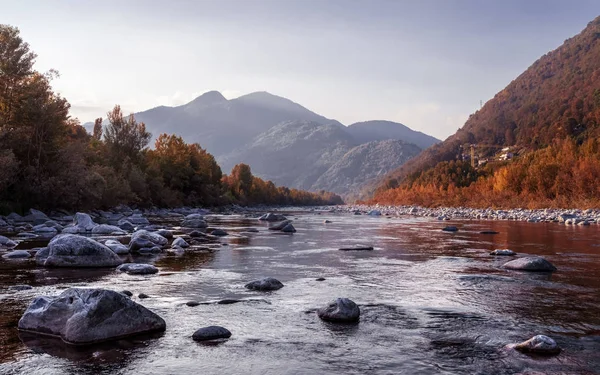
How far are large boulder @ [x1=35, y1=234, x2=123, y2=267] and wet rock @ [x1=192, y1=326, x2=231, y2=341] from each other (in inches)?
292

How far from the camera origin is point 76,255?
13.0m

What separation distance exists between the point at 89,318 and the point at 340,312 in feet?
12.8

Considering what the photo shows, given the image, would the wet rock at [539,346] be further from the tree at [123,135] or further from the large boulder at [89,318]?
the tree at [123,135]

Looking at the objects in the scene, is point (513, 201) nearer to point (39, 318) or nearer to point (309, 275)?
point (309, 275)

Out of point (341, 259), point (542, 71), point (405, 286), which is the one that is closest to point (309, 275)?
point (405, 286)

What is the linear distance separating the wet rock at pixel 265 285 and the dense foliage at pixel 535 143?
53.0 meters

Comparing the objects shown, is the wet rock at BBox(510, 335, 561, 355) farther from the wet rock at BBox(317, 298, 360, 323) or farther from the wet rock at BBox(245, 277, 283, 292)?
the wet rock at BBox(245, 277, 283, 292)

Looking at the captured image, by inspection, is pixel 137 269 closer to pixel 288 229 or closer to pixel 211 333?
pixel 211 333

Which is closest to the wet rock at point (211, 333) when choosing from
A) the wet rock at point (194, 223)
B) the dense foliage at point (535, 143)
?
the wet rock at point (194, 223)

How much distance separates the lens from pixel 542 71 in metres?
173

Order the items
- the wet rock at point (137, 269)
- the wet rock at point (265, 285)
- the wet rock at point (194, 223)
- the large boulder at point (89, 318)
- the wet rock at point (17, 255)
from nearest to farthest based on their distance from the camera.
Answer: the large boulder at point (89, 318) → the wet rock at point (265, 285) → the wet rock at point (137, 269) → the wet rock at point (17, 255) → the wet rock at point (194, 223)

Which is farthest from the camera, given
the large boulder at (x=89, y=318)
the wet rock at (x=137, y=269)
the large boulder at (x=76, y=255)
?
the large boulder at (x=76, y=255)

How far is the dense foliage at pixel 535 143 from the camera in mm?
63469

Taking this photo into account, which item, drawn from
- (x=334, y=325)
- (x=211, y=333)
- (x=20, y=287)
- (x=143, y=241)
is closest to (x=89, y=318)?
(x=211, y=333)
